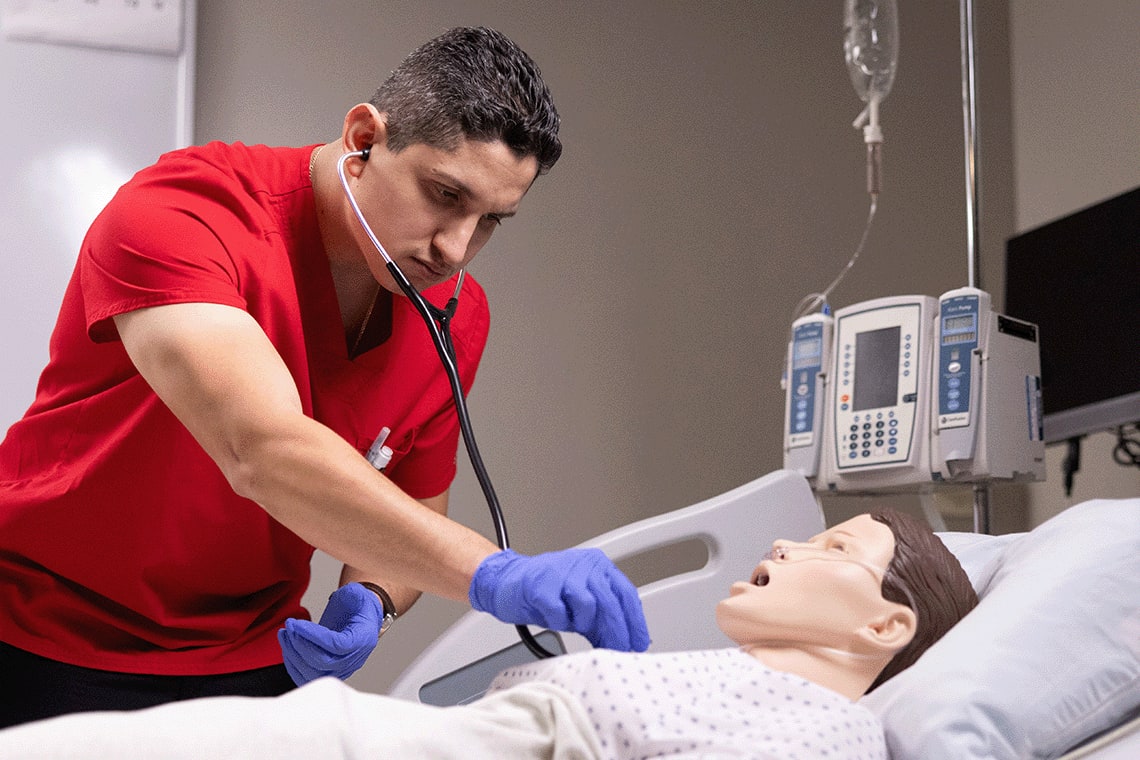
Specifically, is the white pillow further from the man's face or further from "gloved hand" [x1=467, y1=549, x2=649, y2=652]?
the man's face

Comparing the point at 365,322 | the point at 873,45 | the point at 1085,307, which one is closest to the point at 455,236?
the point at 365,322

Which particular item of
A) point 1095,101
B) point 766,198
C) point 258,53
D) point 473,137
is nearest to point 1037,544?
point 473,137

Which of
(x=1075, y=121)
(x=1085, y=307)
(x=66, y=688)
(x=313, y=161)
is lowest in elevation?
(x=66, y=688)

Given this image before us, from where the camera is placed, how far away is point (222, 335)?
3.63ft

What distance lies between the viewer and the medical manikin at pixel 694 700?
31.5 inches

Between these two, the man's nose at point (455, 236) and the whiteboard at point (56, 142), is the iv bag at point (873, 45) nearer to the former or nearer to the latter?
the man's nose at point (455, 236)

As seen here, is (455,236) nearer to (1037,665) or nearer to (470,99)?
(470,99)

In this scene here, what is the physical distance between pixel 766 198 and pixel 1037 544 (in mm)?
1902

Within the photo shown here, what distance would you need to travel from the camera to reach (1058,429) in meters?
2.76

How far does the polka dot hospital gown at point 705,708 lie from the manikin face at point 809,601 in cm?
9

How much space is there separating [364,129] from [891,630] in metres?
0.86

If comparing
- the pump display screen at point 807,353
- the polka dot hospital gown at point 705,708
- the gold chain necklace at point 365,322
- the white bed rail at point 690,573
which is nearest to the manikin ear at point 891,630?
the polka dot hospital gown at point 705,708

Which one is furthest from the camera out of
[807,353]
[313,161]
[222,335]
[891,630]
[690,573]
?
[807,353]

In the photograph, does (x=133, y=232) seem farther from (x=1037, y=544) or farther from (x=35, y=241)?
(x=35, y=241)
